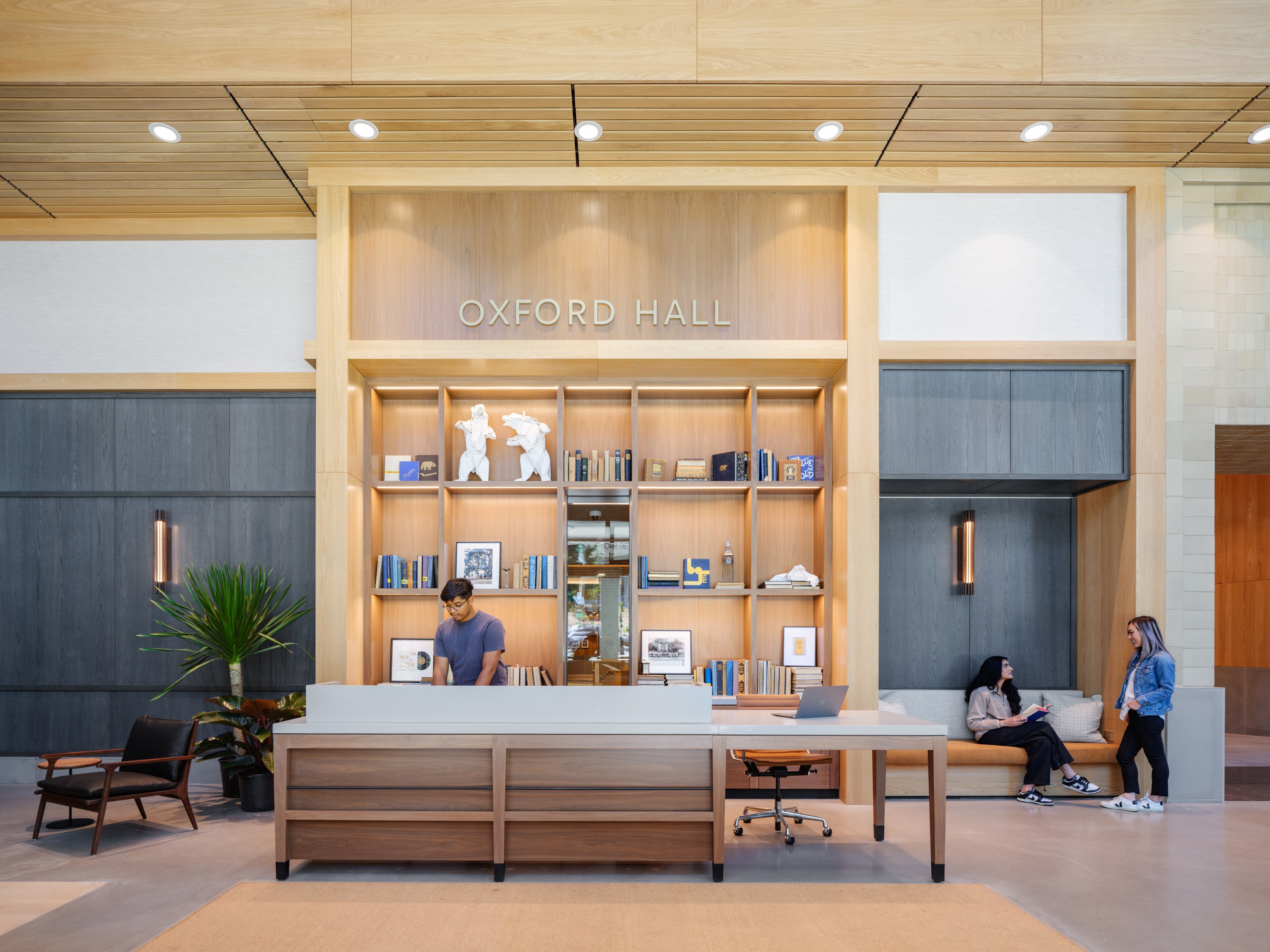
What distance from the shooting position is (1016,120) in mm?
6215

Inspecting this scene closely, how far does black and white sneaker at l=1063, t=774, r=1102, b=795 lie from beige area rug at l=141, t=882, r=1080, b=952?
248 cm

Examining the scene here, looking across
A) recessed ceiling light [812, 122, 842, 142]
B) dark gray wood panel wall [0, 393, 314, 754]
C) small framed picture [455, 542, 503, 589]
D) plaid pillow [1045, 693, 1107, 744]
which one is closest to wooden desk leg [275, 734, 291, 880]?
small framed picture [455, 542, 503, 589]

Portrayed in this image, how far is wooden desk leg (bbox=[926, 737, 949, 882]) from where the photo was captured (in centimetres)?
488

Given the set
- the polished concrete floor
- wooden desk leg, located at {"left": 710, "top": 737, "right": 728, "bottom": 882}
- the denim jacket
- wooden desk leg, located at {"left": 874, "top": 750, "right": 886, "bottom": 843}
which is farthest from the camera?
the denim jacket

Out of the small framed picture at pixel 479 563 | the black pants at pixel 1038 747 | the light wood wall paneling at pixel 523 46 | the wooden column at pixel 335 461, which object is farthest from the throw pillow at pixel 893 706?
the light wood wall paneling at pixel 523 46

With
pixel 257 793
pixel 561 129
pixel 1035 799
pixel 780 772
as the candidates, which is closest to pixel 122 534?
pixel 257 793

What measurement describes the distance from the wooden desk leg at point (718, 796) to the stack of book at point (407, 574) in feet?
9.96

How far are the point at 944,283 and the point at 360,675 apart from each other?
546 centimetres

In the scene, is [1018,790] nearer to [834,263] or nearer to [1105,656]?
[1105,656]

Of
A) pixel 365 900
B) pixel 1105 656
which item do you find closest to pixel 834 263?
pixel 1105 656

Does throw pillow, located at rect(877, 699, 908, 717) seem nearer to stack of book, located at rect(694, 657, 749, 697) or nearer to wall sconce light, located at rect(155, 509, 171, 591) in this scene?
stack of book, located at rect(694, 657, 749, 697)

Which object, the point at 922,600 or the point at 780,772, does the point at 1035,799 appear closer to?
the point at 922,600

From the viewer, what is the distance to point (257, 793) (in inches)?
253

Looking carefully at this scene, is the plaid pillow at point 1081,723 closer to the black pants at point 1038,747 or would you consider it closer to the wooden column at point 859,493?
the black pants at point 1038,747
